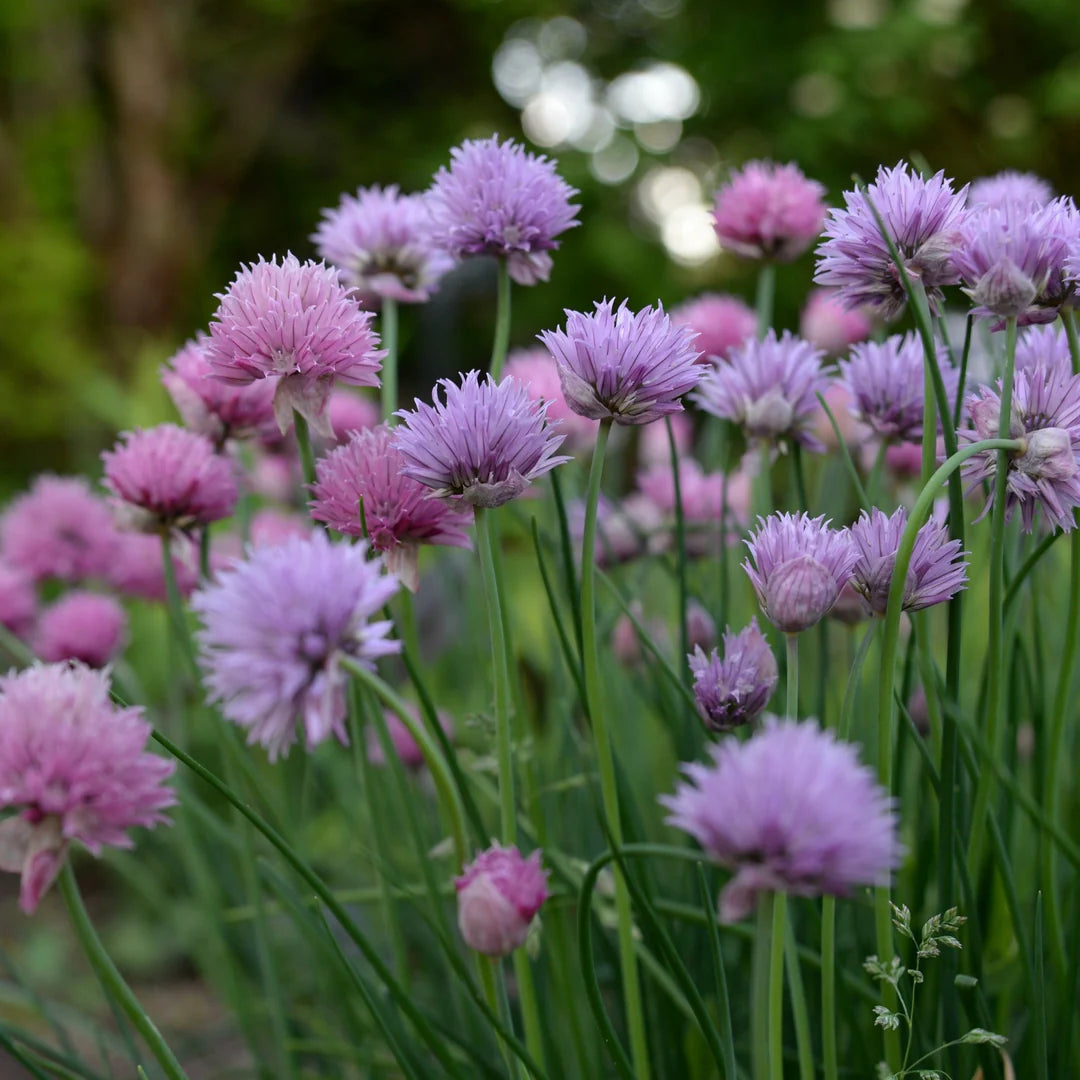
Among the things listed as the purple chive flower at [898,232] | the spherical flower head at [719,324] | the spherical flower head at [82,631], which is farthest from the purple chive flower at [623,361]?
the spherical flower head at [82,631]

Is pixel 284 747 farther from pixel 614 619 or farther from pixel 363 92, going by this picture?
pixel 363 92

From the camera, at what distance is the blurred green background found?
4574 mm

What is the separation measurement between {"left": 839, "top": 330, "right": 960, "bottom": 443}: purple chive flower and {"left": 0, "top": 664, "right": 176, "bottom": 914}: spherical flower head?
0.52m

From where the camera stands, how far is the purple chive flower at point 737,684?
21.7 inches

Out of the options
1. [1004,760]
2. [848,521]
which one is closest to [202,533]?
[1004,760]

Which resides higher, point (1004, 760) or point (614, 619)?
point (614, 619)

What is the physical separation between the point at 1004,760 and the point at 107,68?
553 centimetres

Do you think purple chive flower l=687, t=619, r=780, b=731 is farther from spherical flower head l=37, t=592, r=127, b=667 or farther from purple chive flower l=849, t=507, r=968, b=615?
spherical flower head l=37, t=592, r=127, b=667

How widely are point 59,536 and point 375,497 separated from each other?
80cm

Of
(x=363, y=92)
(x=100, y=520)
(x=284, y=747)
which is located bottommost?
(x=284, y=747)

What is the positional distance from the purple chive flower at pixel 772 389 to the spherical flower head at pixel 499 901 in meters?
0.39

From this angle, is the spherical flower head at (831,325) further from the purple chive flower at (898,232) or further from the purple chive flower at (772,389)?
the purple chive flower at (898,232)

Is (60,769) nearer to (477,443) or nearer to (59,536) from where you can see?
(477,443)

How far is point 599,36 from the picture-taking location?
641cm
